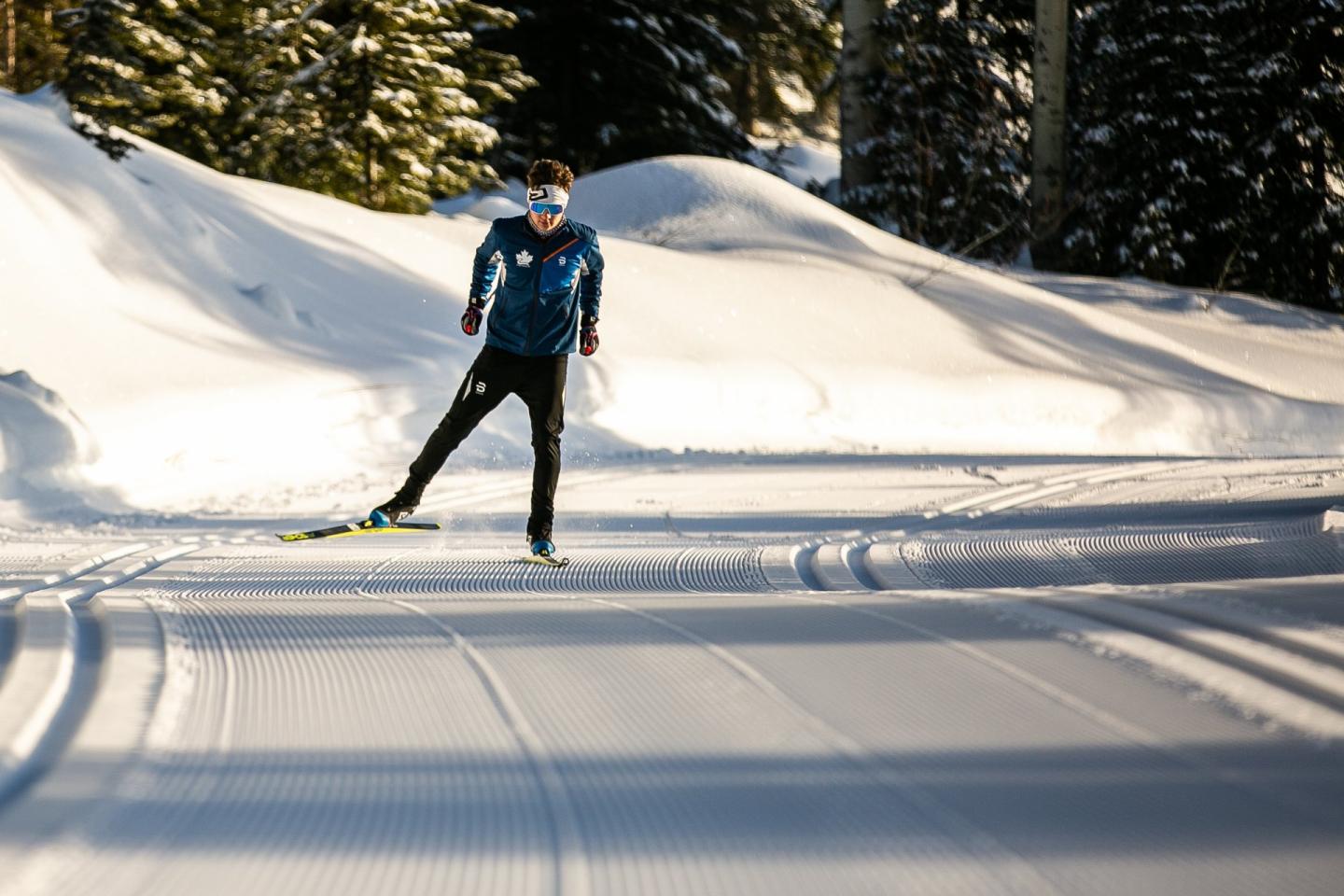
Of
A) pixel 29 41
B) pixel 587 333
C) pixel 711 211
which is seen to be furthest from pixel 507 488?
pixel 29 41

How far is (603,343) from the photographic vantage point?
12.3m

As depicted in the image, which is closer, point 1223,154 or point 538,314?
point 538,314

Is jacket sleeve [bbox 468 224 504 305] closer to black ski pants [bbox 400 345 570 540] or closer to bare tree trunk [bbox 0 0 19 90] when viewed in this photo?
black ski pants [bbox 400 345 570 540]

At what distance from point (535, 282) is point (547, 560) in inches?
→ 49.8

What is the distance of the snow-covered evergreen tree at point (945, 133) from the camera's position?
24484mm

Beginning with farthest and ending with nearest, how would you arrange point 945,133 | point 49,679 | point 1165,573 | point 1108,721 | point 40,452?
point 945,133
point 40,452
point 1165,573
point 49,679
point 1108,721

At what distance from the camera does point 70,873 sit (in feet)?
7.37

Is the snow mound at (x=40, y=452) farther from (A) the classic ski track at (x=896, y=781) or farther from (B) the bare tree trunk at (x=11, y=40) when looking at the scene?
(B) the bare tree trunk at (x=11, y=40)

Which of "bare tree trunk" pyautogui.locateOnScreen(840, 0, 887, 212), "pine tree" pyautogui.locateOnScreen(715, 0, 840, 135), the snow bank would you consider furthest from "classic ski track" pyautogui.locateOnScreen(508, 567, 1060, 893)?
"pine tree" pyautogui.locateOnScreen(715, 0, 840, 135)

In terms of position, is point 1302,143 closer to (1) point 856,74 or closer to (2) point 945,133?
(2) point 945,133

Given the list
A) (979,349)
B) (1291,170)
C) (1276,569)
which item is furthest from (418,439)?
(1291,170)

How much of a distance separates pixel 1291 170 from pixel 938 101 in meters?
6.52

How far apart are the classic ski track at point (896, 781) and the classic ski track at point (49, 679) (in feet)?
5.48

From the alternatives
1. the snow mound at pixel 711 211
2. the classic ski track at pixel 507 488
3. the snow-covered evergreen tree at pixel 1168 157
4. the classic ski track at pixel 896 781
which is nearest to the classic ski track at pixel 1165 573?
the classic ski track at pixel 896 781
